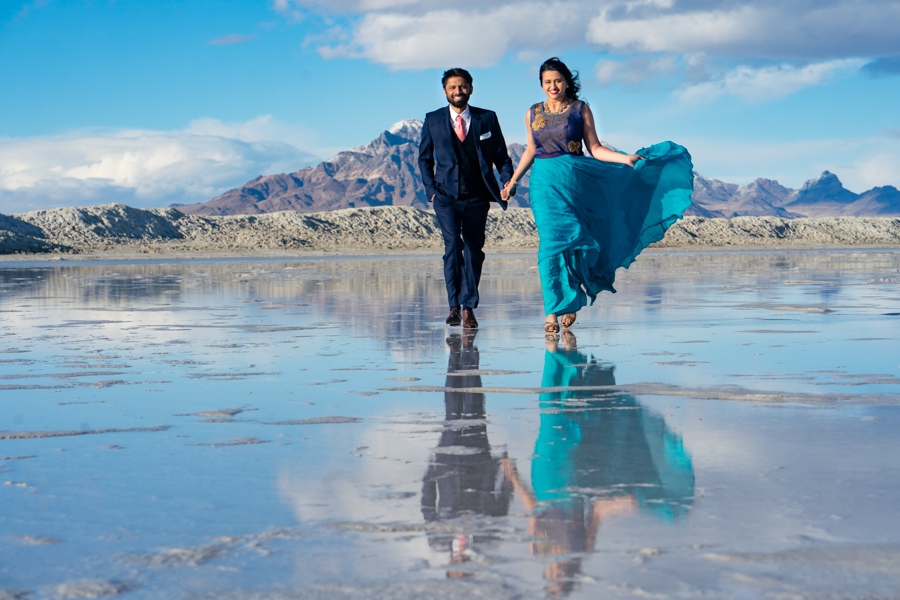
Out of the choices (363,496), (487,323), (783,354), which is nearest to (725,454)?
(363,496)

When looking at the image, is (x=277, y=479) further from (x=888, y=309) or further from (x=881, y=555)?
(x=888, y=309)

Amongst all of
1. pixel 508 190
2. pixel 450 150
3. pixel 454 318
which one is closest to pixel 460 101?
pixel 450 150

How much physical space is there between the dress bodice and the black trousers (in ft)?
2.93

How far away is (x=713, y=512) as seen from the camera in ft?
7.73

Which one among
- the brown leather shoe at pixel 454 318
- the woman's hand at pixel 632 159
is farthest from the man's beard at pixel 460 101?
the brown leather shoe at pixel 454 318

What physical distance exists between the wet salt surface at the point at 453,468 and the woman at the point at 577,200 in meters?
0.80

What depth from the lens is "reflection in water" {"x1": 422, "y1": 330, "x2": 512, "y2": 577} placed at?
2205 mm

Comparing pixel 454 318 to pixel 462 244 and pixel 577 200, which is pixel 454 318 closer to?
pixel 462 244

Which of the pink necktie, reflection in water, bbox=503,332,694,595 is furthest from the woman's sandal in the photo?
reflection in water, bbox=503,332,694,595

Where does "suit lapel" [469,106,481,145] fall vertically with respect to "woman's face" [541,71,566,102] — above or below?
below

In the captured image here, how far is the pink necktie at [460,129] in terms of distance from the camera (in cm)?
774

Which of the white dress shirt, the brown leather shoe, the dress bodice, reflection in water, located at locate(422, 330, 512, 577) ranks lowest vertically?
reflection in water, located at locate(422, 330, 512, 577)

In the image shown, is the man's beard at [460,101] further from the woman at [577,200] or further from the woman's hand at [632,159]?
the woman's hand at [632,159]

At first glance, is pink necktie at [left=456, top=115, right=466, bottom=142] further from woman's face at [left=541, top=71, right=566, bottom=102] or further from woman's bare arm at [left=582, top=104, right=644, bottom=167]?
woman's bare arm at [left=582, top=104, right=644, bottom=167]
